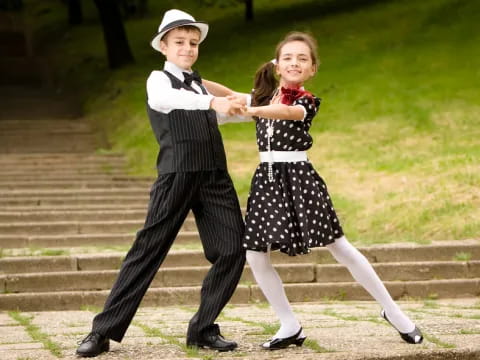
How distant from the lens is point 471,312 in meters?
7.55

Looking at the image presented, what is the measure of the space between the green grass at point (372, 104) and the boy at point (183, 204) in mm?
5327

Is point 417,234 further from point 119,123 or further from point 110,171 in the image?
point 119,123

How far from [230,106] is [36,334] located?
2216 mm

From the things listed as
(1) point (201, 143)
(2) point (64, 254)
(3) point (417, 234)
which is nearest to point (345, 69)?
(3) point (417, 234)

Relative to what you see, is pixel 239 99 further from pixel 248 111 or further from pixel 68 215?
pixel 68 215

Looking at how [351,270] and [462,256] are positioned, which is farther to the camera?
[462,256]

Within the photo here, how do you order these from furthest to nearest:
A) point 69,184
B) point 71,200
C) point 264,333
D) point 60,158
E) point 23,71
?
point 23,71
point 60,158
point 69,184
point 71,200
point 264,333

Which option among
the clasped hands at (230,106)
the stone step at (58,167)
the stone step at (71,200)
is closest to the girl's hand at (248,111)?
the clasped hands at (230,106)

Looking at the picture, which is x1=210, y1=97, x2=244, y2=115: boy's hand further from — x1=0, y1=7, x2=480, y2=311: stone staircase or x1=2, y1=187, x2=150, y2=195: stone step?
x1=2, y1=187, x2=150, y2=195: stone step

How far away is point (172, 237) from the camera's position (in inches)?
209

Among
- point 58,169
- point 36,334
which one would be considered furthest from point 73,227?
point 36,334

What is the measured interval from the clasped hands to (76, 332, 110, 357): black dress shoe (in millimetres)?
1311

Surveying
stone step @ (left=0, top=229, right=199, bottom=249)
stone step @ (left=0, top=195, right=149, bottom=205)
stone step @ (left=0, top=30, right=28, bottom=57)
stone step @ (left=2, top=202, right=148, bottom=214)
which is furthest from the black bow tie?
stone step @ (left=0, top=30, right=28, bottom=57)

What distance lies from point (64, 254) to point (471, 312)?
4.17 metres
